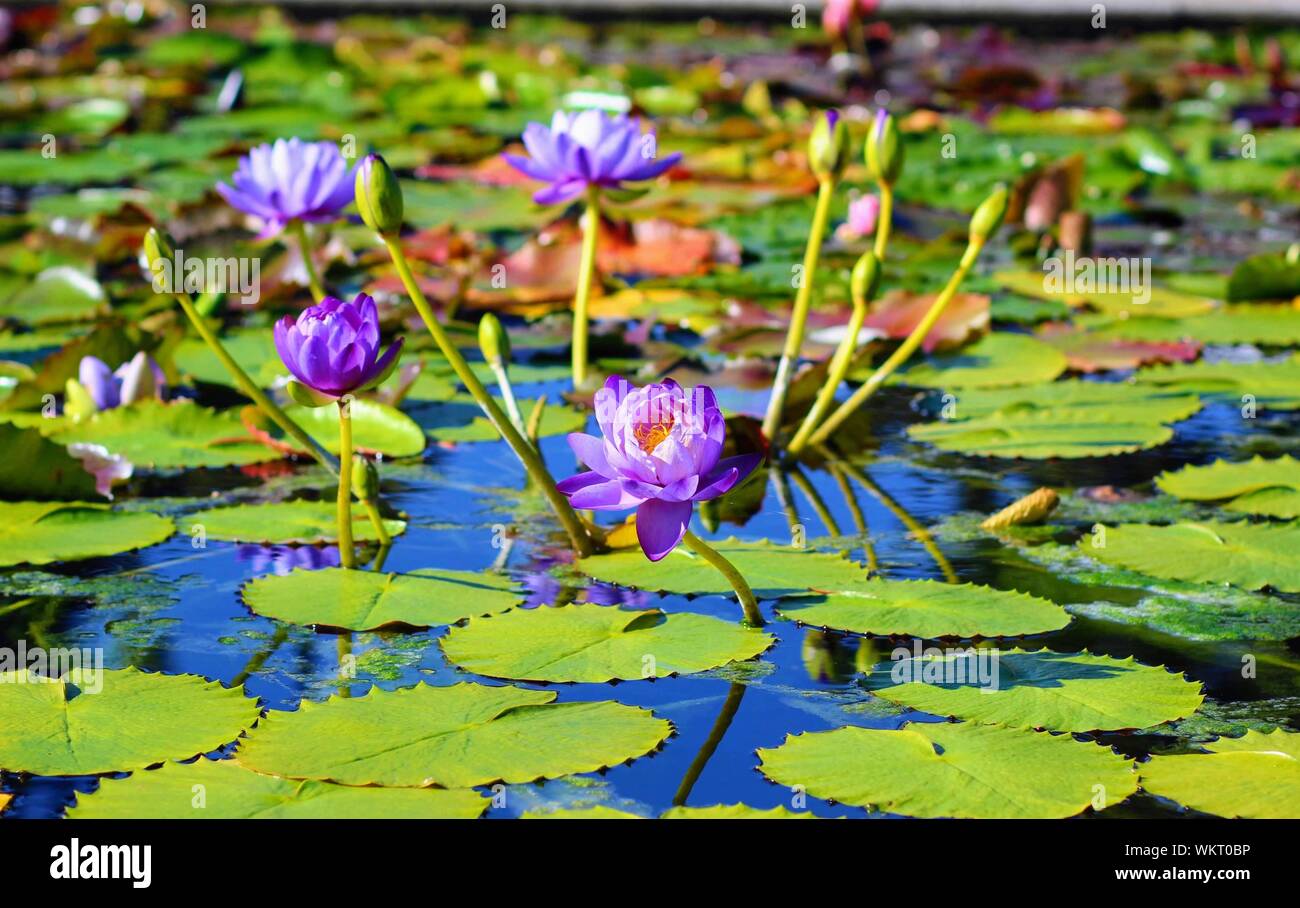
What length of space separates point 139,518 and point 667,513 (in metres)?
0.97

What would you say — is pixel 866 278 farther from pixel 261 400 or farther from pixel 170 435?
pixel 170 435

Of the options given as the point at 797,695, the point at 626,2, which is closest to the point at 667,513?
the point at 797,695

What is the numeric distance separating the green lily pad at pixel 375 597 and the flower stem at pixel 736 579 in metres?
0.29

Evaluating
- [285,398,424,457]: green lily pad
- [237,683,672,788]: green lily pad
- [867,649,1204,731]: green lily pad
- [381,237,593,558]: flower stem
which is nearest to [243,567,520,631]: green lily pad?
[381,237,593,558]: flower stem

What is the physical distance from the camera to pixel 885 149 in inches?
93.7

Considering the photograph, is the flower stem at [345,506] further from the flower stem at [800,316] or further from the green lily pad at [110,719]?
the flower stem at [800,316]

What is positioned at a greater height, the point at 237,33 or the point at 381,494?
the point at 237,33

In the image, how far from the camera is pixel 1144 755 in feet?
5.26

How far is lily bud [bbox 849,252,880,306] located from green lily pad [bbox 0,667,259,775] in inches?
43.6

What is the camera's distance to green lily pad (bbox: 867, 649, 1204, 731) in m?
1.67

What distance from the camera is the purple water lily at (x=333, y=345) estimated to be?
1.89m

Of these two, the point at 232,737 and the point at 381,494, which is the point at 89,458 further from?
the point at 232,737

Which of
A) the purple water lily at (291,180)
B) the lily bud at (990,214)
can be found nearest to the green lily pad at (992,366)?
the lily bud at (990,214)

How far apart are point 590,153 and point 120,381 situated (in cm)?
98
